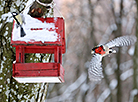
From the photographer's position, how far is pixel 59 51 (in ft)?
5.59

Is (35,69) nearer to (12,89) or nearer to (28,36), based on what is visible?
(28,36)

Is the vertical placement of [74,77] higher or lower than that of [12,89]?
lower

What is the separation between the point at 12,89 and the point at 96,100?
3.41 meters

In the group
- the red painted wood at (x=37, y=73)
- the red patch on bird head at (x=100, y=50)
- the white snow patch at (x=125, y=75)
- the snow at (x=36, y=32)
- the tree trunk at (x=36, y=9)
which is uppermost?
the tree trunk at (x=36, y=9)

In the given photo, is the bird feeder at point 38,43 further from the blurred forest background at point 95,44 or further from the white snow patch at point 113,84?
the white snow patch at point 113,84

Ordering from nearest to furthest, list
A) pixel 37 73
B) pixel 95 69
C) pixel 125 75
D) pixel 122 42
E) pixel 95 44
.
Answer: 1. pixel 37 73
2. pixel 122 42
3. pixel 95 69
4. pixel 95 44
5. pixel 125 75

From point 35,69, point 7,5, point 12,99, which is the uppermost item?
point 7,5

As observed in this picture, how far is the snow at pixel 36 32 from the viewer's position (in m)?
1.56

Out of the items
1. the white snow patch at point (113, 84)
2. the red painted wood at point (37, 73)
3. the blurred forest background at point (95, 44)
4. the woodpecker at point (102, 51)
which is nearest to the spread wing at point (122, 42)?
the woodpecker at point (102, 51)

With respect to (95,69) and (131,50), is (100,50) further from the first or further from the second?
(131,50)

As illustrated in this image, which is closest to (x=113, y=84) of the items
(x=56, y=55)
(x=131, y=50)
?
(x=131, y=50)

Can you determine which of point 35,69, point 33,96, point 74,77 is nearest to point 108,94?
point 74,77

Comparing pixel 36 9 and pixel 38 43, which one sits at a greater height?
pixel 36 9

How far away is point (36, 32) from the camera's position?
1.59 meters
